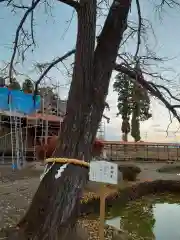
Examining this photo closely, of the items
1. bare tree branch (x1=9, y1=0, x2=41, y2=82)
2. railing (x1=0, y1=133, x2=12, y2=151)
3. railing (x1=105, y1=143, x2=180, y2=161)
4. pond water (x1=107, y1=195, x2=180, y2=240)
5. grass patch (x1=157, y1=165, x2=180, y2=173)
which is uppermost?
bare tree branch (x1=9, y1=0, x2=41, y2=82)

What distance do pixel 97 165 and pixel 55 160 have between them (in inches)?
18.8

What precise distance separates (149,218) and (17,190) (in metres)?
3.55

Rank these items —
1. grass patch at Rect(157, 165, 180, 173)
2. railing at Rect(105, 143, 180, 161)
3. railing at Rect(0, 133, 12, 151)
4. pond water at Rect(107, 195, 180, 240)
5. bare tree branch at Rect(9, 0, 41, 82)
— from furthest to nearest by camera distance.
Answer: railing at Rect(105, 143, 180, 161) → railing at Rect(0, 133, 12, 151) → grass patch at Rect(157, 165, 180, 173) → pond water at Rect(107, 195, 180, 240) → bare tree branch at Rect(9, 0, 41, 82)

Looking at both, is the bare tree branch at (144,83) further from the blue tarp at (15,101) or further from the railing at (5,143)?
the railing at (5,143)

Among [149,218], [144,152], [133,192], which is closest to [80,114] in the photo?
[149,218]

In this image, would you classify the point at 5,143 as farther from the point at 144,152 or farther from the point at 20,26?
the point at 20,26

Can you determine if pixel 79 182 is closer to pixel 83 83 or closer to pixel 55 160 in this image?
pixel 55 160

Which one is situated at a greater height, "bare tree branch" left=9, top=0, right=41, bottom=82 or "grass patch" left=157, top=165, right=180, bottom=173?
"bare tree branch" left=9, top=0, right=41, bottom=82

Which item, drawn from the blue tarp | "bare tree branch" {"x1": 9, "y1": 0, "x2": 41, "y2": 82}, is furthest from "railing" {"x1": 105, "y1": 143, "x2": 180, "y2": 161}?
"bare tree branch" {"x1": 9, "y1": 0, "x2": 41, "y2": 82}

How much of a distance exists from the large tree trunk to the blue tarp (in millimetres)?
8326

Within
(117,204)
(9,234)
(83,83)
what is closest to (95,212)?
(117,204)

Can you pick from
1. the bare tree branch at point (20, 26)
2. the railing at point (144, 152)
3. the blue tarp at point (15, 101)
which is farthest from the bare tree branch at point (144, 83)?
the railing at point (144, 152)

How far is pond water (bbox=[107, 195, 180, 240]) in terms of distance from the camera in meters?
6.64

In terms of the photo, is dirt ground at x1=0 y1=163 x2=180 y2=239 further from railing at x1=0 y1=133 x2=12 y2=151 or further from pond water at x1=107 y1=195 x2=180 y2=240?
railing at x1=0 y1=133 x2=12 y2=151
